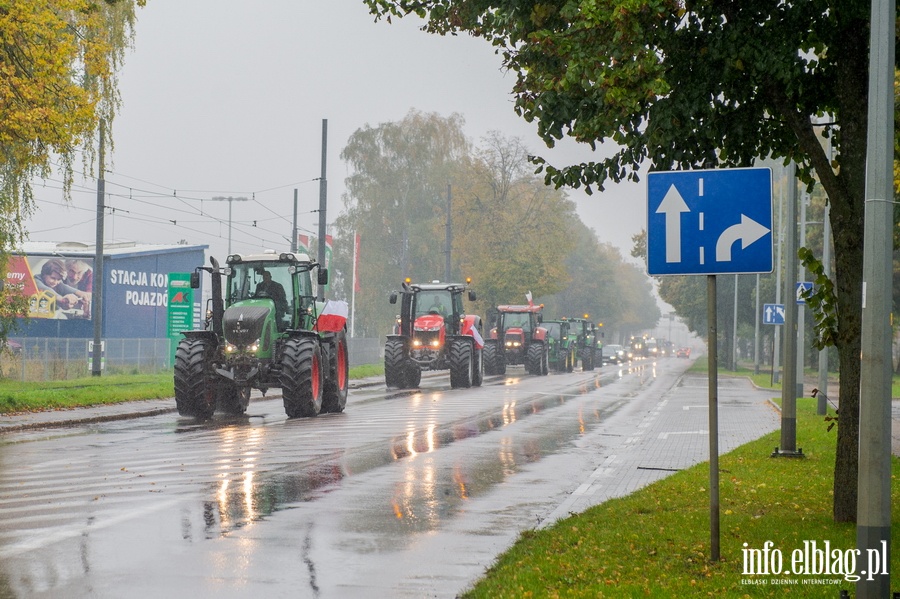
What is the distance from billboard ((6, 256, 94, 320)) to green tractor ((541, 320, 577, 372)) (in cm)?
2526

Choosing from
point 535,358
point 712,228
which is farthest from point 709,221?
point 535,358

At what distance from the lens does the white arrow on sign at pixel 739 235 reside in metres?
8.37

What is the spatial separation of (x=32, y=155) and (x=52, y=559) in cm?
1541

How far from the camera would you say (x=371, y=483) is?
13422 millimetres

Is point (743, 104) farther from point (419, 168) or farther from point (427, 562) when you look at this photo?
point (419, 168)

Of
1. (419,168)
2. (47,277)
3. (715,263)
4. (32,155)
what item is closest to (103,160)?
(32,155)

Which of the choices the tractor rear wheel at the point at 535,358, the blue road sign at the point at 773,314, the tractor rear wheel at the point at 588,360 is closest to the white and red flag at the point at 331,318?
the blue road sign at the point at 773,314

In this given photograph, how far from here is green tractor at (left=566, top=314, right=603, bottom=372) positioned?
63.2 meters

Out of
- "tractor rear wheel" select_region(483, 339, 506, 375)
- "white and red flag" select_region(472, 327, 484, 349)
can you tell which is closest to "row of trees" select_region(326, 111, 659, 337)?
"tractor rear wheel" select_region(483, 339, 506, 375)

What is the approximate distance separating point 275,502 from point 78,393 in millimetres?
16542

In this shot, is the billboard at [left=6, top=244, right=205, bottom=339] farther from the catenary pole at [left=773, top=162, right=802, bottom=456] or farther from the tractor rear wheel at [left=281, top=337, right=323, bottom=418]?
the catenary pole at [left=773, top=162, right=802, bottom=456]

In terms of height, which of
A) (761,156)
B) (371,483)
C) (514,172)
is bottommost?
(371,483)

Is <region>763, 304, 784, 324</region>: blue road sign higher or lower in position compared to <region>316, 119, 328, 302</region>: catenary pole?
lower

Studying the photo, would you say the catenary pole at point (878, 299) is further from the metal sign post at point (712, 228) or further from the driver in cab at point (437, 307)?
the driver in cab at point (437, 307)
